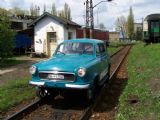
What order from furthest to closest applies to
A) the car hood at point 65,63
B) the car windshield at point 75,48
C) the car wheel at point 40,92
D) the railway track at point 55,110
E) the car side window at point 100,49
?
the car side window at point 100,49, the car windshield at point 75,48, the car wheel at point 40,92, the car hood at point 65,63, the railway track at point 55,110

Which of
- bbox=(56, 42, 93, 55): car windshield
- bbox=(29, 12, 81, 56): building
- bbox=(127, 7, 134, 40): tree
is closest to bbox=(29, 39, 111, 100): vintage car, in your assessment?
bbox=(56, 42, 93, 55): car windshield

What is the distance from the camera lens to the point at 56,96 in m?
12.0

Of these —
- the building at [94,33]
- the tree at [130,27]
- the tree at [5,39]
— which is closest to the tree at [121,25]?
the tree at [130,27]

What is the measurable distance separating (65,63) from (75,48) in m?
1.80

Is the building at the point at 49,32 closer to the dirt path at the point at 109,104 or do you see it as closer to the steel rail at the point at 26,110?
the dirt path at the point at 109,104

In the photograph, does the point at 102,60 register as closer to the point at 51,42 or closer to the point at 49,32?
the point at 51,42

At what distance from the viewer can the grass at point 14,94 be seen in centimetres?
1061

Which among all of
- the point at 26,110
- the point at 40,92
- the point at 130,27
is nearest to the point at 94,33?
the point at 40,92

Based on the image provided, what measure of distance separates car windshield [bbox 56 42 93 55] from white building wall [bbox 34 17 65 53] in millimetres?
18190

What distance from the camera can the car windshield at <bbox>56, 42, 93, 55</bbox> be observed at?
1194 centimetres

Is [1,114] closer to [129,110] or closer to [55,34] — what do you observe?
[129,110]

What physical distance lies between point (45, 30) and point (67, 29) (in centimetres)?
197

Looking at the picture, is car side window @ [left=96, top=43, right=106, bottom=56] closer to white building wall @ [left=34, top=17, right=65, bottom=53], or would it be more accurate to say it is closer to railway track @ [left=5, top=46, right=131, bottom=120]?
railway track @ [left=5, top=46, right=131, bottom=120]

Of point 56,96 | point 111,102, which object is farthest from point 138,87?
point 56,96
